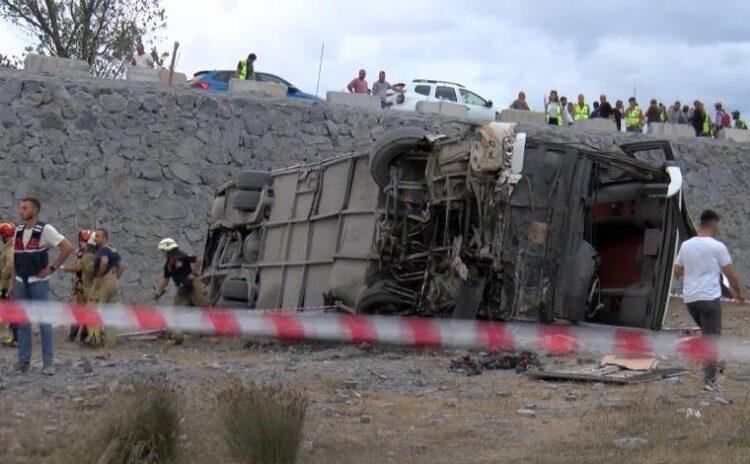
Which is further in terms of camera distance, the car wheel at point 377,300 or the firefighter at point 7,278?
the firefighter at point 7,278

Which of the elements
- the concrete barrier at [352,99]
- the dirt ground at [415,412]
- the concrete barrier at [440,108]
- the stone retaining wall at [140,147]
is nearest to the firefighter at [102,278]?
the dirt ground at [415,412]

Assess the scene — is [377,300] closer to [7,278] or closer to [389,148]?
[389,148]

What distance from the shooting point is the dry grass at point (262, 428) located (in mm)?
7441

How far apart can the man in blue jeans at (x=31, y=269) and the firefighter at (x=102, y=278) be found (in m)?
3.97

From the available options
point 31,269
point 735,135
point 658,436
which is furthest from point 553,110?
point 658,436

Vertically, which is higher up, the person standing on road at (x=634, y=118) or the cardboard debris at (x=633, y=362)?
the person standing on road at (x=634, y=118)

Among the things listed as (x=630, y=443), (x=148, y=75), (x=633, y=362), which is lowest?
(x=630, y=443)

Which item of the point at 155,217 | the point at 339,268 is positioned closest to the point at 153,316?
the point at 339,268

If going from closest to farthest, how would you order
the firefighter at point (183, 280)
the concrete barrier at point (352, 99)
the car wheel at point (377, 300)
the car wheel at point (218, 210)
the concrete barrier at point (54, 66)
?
the car wheel at point (377, 300) < the firefighter at point (183, 280) < the car wheel at point (218, 210) < the concrete barrier at point (54, 66) < the concrete barrier at point (352, 99)

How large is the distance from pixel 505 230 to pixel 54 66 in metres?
13.0

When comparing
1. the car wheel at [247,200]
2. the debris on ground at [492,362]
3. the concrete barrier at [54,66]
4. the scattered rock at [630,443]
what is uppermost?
the concrete barrier at [54,66]

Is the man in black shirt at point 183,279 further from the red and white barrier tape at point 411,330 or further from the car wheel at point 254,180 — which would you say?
the red and white barrier tape at point 411,330

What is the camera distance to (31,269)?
11.1 m

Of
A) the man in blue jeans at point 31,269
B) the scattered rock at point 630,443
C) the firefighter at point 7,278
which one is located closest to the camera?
the scattered rock at point 630,443
